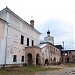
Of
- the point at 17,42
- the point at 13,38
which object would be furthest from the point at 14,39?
the point at 17,42

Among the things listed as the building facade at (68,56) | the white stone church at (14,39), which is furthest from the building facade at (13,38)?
the building facade at (68,56)

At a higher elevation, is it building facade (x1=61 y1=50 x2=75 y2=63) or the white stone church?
the white stone church

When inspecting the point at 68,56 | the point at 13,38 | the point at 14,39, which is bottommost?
the point at 68,56

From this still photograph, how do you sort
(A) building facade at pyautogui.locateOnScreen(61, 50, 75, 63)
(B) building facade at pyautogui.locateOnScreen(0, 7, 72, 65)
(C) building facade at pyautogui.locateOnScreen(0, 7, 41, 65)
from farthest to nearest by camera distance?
(A) building facade at pyautogui.locateOnScreen(61, 50, 75, 63) → (B) building facade at pyautogui.locateOnScreen(0, 7, 72, 65) → (C) building facade at pyautogui.locateOnScreen(0, 7, 41, 65)

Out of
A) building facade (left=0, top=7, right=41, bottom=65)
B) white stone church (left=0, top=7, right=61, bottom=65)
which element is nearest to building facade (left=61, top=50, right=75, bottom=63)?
white stone church (left=0, top=7, right=61, bottom=65)

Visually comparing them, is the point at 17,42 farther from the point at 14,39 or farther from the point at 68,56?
the point at 68,56

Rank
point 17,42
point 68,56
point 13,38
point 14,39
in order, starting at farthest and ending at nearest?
1. point 68,56
2. point 17,42
3. point 14,39
4. point 13,38

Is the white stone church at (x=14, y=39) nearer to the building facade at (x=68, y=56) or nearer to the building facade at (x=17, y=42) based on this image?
the building facade at (x=17, y=42)

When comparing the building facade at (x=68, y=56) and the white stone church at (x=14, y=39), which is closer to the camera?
the white stone church at (x=14, y=39)

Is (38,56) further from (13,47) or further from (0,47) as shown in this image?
(0,47)

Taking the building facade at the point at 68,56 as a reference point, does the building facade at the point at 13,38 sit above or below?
above

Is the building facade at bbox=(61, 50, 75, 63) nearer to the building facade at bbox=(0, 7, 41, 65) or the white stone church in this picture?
the white stone church

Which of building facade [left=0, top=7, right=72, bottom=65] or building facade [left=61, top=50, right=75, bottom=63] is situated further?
building facade [left=61, top=50, right=75, bottom=63]

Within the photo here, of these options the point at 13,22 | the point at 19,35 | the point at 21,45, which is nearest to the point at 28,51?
the point at 21,45
